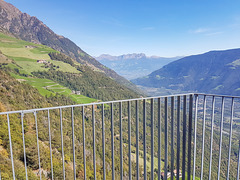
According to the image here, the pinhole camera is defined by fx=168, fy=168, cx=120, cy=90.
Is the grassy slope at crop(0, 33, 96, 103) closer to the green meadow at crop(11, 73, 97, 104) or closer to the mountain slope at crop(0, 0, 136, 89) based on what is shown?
the green meadow at crop(11, 73, 97, 104)

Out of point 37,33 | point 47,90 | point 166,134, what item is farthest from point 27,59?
point 37,33

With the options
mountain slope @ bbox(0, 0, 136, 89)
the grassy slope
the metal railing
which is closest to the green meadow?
the grassy slope

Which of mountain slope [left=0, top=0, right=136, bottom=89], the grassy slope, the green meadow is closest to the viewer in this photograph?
the green meadow

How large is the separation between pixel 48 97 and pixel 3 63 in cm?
2179

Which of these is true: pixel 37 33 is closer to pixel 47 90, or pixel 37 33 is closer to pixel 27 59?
pixel 27 59

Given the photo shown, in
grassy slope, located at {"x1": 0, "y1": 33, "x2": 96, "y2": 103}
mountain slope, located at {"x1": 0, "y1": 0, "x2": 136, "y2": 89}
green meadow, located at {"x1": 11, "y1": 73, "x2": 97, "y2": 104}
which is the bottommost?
green meadow, located at {"x1": 11, "y1": 73, "x2": 97, "y2": 104}

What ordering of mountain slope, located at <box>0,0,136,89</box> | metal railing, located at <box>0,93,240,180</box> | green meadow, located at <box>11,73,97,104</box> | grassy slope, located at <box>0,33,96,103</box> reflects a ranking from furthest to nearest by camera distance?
mountain slope, located at <box>0,0,136,89</box>, grassy slope, located at <box>0,33,96,103</box>, green meadow, located at <box>11,73,97,104</box>, metal railing, located at <box>0,93,240,180</box>

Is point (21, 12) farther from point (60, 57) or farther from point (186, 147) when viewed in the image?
point (186, 147)

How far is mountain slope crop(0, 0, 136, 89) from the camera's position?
419 feet

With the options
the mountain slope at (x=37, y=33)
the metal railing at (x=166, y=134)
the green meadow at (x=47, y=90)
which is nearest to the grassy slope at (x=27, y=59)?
the green meadow at (x=47, y=90)

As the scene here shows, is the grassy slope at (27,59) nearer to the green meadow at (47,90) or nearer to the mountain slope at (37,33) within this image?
the green meadow at (47,90)

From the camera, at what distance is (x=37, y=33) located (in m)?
144

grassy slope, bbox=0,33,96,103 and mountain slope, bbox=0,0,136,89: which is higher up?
mountain slope, bbox=0,0,136,89

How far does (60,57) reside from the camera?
67.4m
